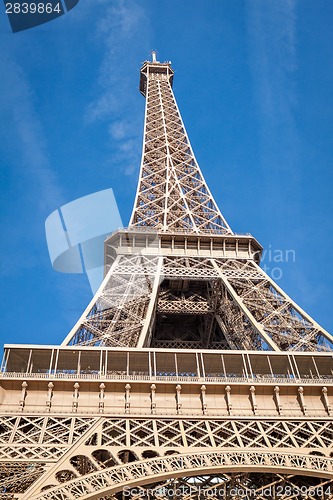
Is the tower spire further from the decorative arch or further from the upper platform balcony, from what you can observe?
the decorative arch

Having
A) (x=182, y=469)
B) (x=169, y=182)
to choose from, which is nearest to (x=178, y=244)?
(x=169, y=182)

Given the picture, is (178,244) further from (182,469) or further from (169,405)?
(182,469)

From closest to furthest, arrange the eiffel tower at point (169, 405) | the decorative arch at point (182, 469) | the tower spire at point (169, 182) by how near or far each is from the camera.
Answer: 1. the decorative arch at point (182, 469)
2. the eiffel tower at point (169, 405)
3. the tower spire at point (169, 182)

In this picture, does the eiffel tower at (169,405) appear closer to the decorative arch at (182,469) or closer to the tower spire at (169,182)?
the decorative arch at (182,469)

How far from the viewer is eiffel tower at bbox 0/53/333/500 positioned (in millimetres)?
15969

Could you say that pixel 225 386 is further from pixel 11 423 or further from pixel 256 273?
pixel 256 273

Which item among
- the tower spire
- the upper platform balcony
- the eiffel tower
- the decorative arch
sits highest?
the tower spire

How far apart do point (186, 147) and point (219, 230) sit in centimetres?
1324

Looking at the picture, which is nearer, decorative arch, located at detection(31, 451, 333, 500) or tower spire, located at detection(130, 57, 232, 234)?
decorative arch, located at detection(31, 451, 333, 500)

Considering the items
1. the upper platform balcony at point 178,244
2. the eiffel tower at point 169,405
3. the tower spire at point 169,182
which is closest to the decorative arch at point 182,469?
the eiffel tower at point 169,405

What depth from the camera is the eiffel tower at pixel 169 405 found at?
52.4 ft

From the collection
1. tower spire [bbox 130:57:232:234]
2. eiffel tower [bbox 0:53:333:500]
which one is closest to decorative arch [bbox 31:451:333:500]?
eiffel tower [bbox 0:53:333:500]

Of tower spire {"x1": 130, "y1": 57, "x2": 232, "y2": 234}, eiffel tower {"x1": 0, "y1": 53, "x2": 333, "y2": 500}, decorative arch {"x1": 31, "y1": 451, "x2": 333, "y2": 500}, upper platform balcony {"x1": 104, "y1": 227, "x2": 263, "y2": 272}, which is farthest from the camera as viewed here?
tower spire {"x1": 130, "y1": 57, "x2": 232, "y2": 234}

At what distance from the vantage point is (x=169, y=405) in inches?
754
